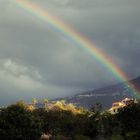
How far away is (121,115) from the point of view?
55500mm

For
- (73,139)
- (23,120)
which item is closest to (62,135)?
(73,139)

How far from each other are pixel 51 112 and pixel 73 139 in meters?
4.94

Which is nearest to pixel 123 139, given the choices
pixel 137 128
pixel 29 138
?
pixel 137 128

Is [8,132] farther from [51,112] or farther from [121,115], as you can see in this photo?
[121,115]

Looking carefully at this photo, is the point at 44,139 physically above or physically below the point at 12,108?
below

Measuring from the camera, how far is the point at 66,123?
5519 centimetres

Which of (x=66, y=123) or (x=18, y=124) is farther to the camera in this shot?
(x=66, y=123)

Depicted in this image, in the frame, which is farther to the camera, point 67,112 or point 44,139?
point 67,112

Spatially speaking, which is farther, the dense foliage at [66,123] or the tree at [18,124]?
the dense foliage at [66,123]

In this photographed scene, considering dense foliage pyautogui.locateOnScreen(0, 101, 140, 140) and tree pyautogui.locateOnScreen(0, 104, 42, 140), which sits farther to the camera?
dense foliage pyautogui.locateOnScreen(0, 101, 140, 140)

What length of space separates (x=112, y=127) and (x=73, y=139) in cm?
483

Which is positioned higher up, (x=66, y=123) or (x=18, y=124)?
(x=66, y=123)

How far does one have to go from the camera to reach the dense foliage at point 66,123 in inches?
1991

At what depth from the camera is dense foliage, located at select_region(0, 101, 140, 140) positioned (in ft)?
166
